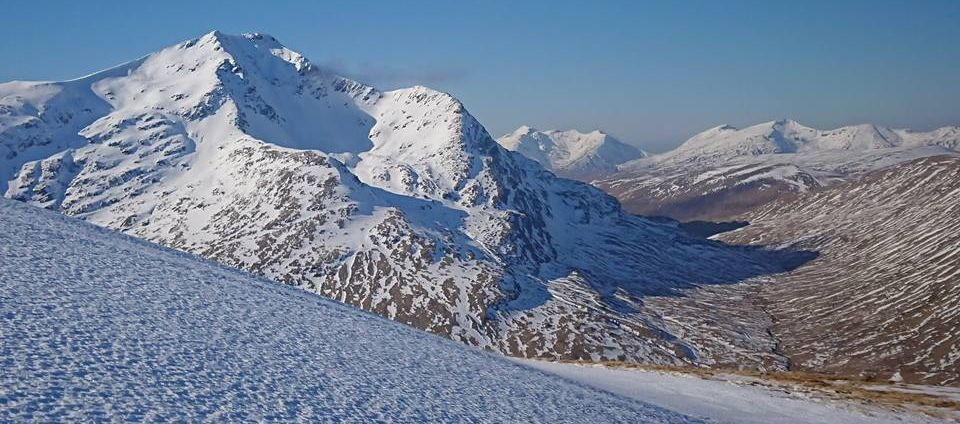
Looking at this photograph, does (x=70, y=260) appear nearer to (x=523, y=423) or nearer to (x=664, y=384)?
(x=523, y=423)

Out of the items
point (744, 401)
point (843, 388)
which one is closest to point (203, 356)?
point (744, 401)

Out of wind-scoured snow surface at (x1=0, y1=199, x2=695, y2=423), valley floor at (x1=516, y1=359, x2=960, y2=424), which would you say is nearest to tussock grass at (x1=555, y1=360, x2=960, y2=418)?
valley floor at (x1=516, y1=359, x2=960, y2=424)

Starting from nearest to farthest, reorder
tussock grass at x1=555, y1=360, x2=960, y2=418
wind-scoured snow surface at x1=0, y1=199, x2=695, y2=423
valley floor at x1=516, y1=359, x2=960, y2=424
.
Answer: wind-scoured snow surface at x1=0, y1=199, x2=695, y2=423 → valley floor at x1=516, y1=359, x2=960, y2=424 → tussock grass at x1=555, y1=360, x2=960, y2=418

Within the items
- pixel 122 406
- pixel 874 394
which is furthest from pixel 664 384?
pixel 122 406

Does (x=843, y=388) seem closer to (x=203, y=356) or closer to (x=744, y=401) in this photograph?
(x=744, y=401)

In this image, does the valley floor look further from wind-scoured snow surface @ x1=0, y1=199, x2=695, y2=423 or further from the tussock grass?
wind-scoured snow surface @ x1=0, y1=199, x2=695, y2=423

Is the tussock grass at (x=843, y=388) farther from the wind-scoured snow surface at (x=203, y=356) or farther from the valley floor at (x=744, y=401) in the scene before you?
the wind-scoured snow surface at (x=203, y=356)
